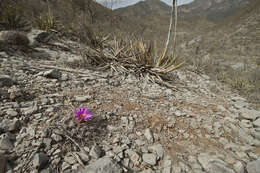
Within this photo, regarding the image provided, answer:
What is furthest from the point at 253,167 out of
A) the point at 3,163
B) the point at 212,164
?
the point at 3,163

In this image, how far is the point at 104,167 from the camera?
3.05 feet

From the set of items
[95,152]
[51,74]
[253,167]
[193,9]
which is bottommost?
[253,167]

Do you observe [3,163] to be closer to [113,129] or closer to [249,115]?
[113,129]

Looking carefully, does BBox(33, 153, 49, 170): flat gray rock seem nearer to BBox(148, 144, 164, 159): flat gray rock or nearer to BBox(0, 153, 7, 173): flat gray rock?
BBox(0, 153, 7, 173): flat gray rock

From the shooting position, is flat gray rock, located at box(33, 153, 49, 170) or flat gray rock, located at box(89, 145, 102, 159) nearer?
flat gray rock, located at box(33, 153, 49, 170)

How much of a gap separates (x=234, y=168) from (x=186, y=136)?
1.36 feet

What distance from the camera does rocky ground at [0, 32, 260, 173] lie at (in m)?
0.97

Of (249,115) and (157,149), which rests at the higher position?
(249,115)

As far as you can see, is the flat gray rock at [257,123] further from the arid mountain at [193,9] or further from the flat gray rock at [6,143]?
the arid mountain at [193,9]

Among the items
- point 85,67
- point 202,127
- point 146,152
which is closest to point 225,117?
point 202,127

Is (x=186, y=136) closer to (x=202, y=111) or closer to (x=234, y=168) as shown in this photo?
(x=234, y=168)

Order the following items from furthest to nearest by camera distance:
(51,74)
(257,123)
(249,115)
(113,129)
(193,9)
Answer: (193,9) < (51,74) < (249,115) < (257,123) < (113,129)

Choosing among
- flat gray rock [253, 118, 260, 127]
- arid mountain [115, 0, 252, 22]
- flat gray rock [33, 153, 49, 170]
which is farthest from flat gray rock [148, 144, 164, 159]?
arid mountain [115, 0, 252, 22]

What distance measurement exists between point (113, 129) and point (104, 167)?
41cm
